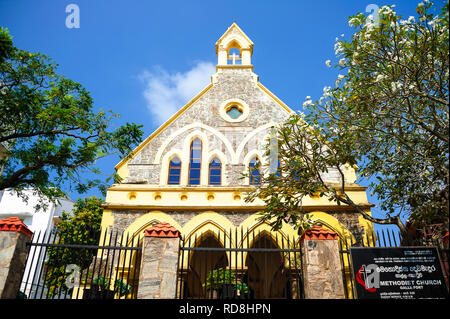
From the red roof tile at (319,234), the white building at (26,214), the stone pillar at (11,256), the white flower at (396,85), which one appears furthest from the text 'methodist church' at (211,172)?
the white building at (26,214)

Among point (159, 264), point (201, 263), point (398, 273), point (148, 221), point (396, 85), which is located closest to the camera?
point (398, 273)

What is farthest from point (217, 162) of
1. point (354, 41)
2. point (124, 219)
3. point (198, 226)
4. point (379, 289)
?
point (379, 289)

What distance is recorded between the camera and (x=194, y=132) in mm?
15094

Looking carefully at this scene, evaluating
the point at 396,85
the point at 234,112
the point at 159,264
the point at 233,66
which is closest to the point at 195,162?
the point at 234,112

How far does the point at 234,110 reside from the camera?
52.5ft

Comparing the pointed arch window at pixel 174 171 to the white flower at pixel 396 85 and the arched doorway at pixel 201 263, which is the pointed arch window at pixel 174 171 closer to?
the arched doorway at pixel 201 263

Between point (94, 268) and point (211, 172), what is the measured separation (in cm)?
627

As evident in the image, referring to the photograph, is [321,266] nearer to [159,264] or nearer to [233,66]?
[159,264]

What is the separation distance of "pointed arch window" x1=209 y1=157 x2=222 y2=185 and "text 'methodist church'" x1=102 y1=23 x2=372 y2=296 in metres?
0.04

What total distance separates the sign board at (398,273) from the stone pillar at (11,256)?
680 cm

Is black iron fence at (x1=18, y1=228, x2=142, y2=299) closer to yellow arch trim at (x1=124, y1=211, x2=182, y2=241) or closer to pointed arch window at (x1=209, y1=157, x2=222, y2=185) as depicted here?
yellow arch trim at (x1=124, y1=211, x2=182, y2=241)

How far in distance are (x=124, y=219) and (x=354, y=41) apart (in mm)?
9637

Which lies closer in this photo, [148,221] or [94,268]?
[94,268]

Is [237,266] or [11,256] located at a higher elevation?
[237,266]
